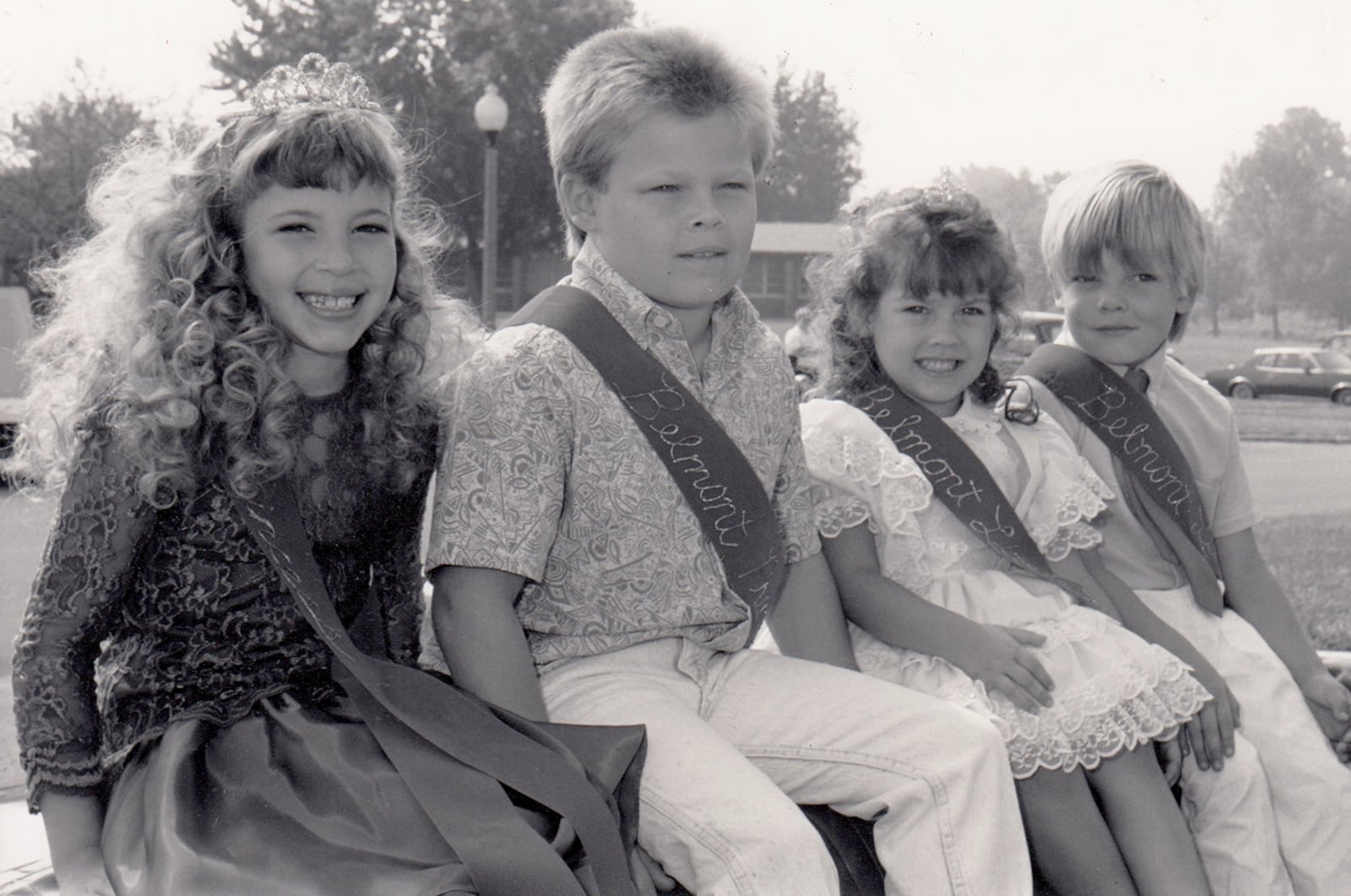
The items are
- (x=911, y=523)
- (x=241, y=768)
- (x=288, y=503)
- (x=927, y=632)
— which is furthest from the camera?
(x=911, y=523)

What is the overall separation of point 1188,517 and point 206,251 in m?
2.15

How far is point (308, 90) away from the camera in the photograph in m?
2.40

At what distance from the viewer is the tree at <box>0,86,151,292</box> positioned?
27438mm

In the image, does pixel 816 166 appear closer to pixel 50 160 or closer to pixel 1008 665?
pixel 50 160

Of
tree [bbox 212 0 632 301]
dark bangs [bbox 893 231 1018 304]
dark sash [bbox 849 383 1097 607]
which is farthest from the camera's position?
tree [bbox 212 0 632 301]

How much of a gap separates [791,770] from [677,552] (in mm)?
419

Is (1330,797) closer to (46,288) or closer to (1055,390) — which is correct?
(1055,390)

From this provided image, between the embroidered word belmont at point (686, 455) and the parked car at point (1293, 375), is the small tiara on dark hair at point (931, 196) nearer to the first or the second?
the embroidered word belmont at point (686, 455)

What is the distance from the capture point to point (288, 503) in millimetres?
2223

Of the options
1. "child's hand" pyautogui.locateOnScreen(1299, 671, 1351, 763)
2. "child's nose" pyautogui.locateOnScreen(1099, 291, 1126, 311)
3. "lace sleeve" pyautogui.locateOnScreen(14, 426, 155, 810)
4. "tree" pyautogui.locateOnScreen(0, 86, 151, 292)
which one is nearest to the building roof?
"tree" pyautogui.locateOnScreen(0, 86, 151, 292)

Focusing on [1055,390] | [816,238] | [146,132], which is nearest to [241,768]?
[146,132]

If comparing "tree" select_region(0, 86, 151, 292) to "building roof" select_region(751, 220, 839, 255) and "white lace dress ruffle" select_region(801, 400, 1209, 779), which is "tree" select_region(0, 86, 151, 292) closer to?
"building roof" select_region(751, 220, 839, 255)

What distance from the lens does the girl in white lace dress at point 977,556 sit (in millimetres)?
2365

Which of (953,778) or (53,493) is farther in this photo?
(53,493)
